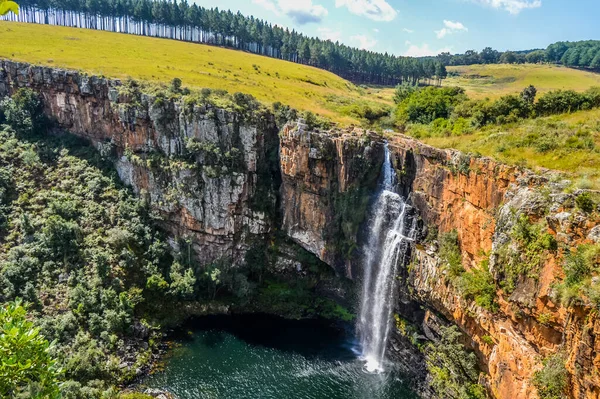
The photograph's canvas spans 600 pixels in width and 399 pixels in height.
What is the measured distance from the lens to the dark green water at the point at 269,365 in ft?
122

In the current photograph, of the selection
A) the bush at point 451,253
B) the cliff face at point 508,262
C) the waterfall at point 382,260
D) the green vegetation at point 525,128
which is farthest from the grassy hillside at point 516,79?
the bush at point 451,253

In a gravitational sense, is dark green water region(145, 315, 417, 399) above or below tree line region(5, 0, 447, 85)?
below

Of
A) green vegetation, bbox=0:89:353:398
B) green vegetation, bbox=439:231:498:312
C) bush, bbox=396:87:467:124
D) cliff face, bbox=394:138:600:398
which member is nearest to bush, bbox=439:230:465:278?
green vegetation, bbox=439:231:498:312

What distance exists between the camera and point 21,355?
29.7 ft

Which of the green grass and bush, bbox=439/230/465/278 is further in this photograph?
bush, bbox=439/230/465/278

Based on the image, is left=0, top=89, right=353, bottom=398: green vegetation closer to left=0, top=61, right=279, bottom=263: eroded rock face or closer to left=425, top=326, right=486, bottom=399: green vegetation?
left=0, top=61, right=279, bottom=263: eroded rock face

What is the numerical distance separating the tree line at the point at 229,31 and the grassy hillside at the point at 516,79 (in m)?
10.4

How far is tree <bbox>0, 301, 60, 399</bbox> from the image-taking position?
870 cm

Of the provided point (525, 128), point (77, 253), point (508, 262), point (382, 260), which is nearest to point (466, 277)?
point (508, 262)

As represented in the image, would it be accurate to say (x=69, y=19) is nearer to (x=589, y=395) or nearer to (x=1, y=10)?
(x=1, y=10)

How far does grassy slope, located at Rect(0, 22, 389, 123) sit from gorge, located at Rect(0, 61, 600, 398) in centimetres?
904

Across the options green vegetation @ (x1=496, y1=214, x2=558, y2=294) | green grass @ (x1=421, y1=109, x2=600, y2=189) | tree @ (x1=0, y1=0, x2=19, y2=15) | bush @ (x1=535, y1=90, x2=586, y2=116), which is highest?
bush @ (x1=535, y1=90, x2=586, y2=116)

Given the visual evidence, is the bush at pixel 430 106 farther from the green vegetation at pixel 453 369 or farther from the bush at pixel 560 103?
the green vegetation at pixel 453 369

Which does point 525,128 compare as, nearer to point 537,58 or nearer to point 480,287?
point 480,287
